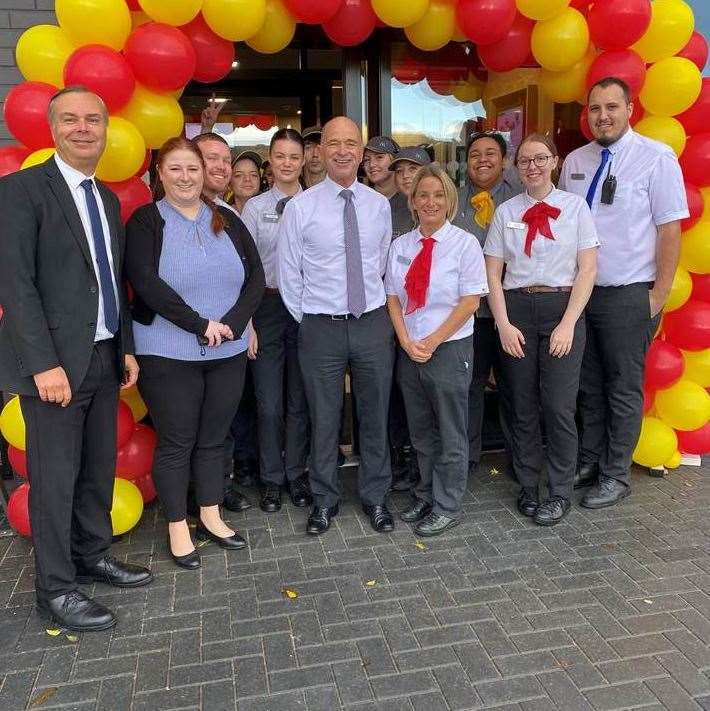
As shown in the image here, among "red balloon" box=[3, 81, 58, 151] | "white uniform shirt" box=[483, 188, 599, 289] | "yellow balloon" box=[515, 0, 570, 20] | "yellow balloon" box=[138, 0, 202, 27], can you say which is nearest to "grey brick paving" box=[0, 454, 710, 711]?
"white uniform shirt" box=[483, 188, 599, 289]

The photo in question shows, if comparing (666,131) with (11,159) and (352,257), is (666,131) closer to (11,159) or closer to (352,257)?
(352,257)

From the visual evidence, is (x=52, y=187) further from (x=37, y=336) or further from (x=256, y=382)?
(x=256, y=382)

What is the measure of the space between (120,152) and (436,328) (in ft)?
5.75

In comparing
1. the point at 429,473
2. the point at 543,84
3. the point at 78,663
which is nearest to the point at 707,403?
the point at 429,473

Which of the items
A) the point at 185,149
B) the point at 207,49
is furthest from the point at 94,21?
the point at 185,149

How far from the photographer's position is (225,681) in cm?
251

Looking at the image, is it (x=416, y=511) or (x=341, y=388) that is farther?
(x=416, y=511)

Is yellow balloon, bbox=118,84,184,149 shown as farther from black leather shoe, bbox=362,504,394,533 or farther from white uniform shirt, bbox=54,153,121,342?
black leather shoe, bbox=362,504,394,533

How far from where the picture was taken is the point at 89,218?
277 centimetres

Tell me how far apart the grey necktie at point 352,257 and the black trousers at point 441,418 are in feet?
1.40

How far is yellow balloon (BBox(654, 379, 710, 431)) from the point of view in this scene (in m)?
4.21

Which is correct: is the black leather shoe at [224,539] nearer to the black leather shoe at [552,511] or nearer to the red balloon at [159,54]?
the black leather shoe at [552,511]

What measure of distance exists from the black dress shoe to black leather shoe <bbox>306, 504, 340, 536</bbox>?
853 mm

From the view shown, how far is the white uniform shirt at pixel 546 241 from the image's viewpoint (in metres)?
3.42
